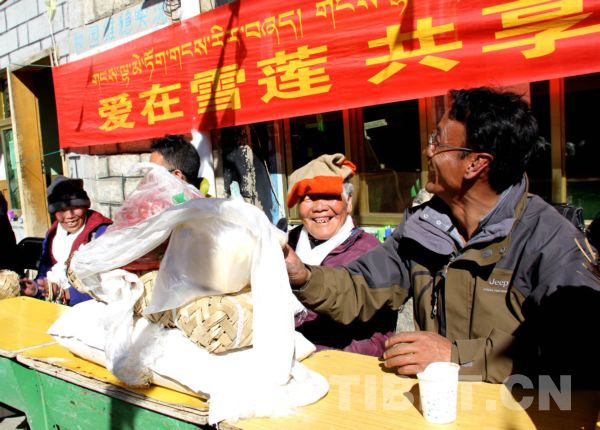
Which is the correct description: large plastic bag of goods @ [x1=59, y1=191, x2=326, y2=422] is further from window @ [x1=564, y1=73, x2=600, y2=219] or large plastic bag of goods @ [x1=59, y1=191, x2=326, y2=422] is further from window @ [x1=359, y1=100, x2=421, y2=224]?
window @ [x1=359, y1=100, x2=421, y2=224]

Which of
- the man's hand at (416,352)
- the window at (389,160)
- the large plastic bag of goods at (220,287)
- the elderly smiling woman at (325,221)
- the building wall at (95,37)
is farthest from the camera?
the building wall at (95,37)

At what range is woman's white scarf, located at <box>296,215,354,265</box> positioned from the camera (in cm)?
239

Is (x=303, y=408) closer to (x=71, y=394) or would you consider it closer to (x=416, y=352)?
(x=416, y=352)

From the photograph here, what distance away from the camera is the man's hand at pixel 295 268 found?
1.79 m

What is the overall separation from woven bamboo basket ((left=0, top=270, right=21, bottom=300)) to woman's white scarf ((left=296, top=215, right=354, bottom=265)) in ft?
5.52

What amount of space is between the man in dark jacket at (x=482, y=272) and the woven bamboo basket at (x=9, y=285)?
77.8 inches

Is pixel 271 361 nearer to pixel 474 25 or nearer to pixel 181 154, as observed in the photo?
pixel 181 154

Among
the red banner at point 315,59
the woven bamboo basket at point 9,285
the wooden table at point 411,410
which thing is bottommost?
the wooden table at point 411,410

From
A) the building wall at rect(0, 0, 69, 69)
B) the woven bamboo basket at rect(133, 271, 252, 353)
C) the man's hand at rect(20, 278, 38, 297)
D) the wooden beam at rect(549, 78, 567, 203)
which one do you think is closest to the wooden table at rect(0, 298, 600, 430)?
the woven bamboo basket at rect(133, 271, 252, 353)

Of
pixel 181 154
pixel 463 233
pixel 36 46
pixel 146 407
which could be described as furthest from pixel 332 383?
pixel 36 46

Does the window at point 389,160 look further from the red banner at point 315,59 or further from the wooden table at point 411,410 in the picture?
the wooden table at point 411,410

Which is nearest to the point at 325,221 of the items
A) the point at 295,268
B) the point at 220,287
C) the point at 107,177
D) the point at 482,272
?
the point at 295,268

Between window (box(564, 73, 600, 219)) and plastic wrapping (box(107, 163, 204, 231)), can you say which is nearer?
plastic wrapping (box(107, 163, 204, 231))

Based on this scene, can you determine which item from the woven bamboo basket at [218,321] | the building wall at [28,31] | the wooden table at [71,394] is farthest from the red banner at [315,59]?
the wooden table at [71,394]
